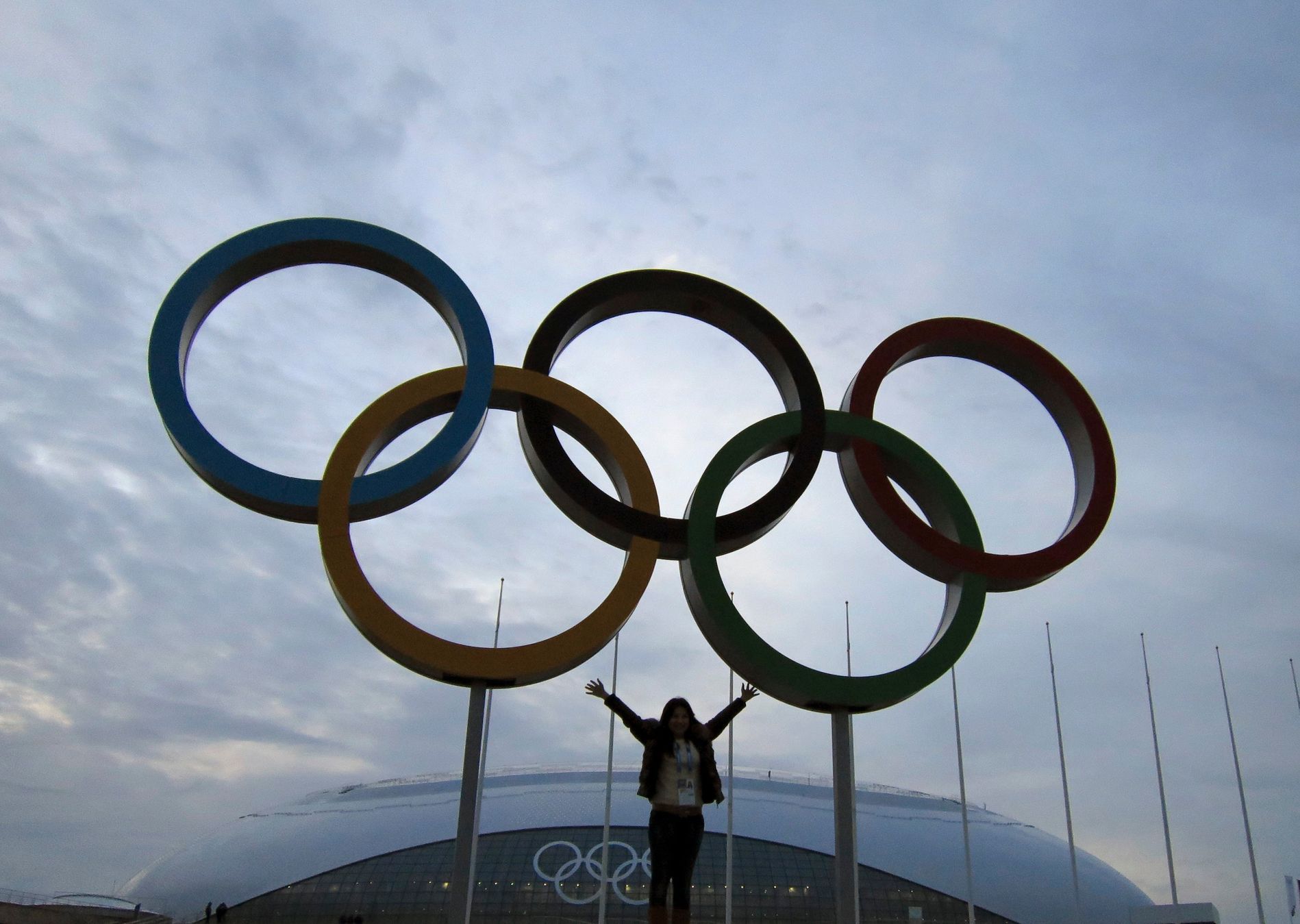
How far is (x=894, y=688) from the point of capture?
38.2 feet

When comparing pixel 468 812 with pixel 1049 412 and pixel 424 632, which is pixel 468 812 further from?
pixel 1049 412

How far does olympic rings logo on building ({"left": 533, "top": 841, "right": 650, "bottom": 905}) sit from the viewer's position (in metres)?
38.3

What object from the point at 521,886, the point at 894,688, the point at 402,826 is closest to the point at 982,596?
the point at 894,688

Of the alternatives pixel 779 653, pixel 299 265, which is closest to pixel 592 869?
pixel 779 653

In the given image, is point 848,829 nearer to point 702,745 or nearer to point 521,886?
point 702,745

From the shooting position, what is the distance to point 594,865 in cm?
4003

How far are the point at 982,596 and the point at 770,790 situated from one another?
37413mm

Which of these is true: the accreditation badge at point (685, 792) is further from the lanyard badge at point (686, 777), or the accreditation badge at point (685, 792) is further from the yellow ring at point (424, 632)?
the yellow ring at point (424, 632)

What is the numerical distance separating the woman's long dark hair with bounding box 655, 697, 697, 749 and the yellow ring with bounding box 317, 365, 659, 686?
3.35 ft

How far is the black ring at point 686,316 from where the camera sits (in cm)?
1206

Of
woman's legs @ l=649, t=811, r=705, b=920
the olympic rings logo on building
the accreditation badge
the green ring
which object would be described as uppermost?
the green ring

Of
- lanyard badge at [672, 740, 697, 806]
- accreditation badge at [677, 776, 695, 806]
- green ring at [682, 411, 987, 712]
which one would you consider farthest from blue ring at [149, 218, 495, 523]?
accreditation badge at [677, 776, 695, 806]

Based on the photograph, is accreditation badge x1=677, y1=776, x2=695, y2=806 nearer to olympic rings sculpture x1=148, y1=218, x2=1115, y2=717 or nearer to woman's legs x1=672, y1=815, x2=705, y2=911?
woman's legs x1=672, y1=815, x2=705, y2=911

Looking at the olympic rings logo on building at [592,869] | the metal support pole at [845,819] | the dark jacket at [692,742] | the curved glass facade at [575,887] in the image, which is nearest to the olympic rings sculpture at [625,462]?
the metal support pole at [845,819]
